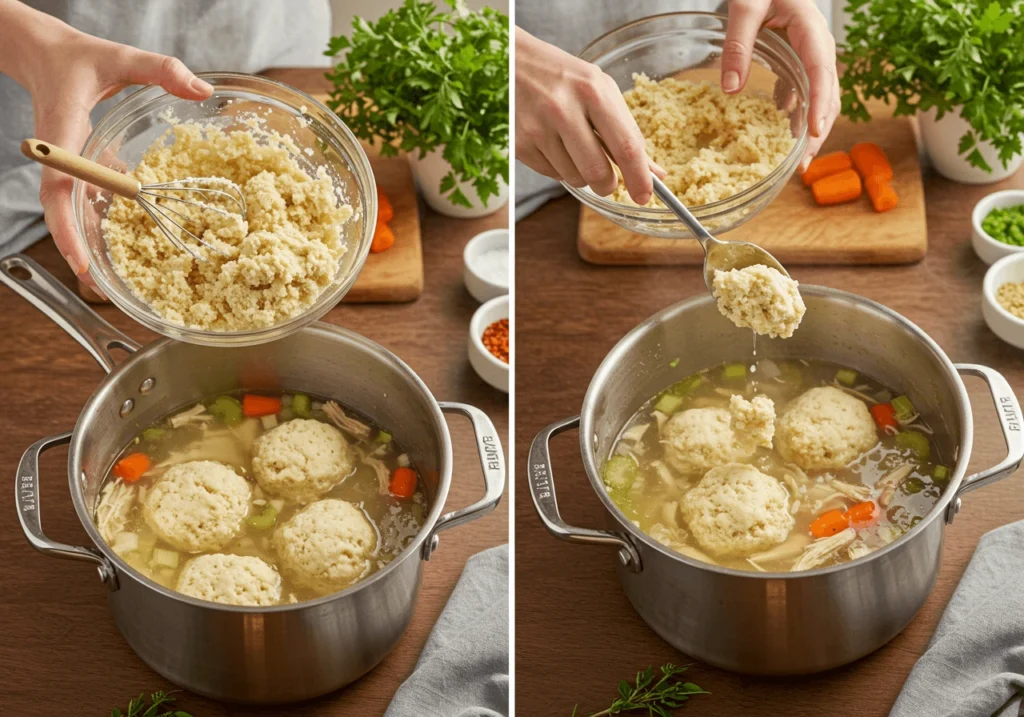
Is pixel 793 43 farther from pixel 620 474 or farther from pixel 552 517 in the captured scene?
pixel 552 517

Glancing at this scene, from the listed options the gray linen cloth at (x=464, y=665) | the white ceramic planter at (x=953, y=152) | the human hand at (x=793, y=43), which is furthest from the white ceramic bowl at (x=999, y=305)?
the gray linen cloth at (x=464, y=665)

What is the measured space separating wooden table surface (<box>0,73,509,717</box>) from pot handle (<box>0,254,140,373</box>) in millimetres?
240

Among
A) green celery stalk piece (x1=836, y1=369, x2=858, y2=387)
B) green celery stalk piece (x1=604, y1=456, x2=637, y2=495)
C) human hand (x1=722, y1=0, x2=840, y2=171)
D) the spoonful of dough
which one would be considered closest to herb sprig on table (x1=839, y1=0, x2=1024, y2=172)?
human hand (x1=722, y1=0, x2=840, y2=171)

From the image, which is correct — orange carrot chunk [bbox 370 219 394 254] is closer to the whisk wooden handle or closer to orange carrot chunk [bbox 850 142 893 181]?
the whisk wooden handle

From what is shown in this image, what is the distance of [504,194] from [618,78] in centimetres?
35

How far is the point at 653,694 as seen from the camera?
1499 millimetres

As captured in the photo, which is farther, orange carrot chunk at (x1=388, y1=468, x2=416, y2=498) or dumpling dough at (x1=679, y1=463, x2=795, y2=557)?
orange carrot chunk at (x1=388, y1=468, x2=416, y2=498)

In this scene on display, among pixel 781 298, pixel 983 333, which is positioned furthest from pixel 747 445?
pixel 983 333

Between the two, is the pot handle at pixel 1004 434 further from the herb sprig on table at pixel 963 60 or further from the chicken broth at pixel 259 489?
the chicken broth at pixel 259 489

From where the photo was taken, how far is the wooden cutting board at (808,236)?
1966 mm

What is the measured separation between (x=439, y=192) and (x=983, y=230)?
96cm

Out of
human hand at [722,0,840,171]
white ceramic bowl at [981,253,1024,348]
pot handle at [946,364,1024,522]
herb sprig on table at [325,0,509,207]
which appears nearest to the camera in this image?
pot handle at [946,364,1024,522]

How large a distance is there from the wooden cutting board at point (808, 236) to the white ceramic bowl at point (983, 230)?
0.09m

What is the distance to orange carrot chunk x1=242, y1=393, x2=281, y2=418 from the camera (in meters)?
1.77
